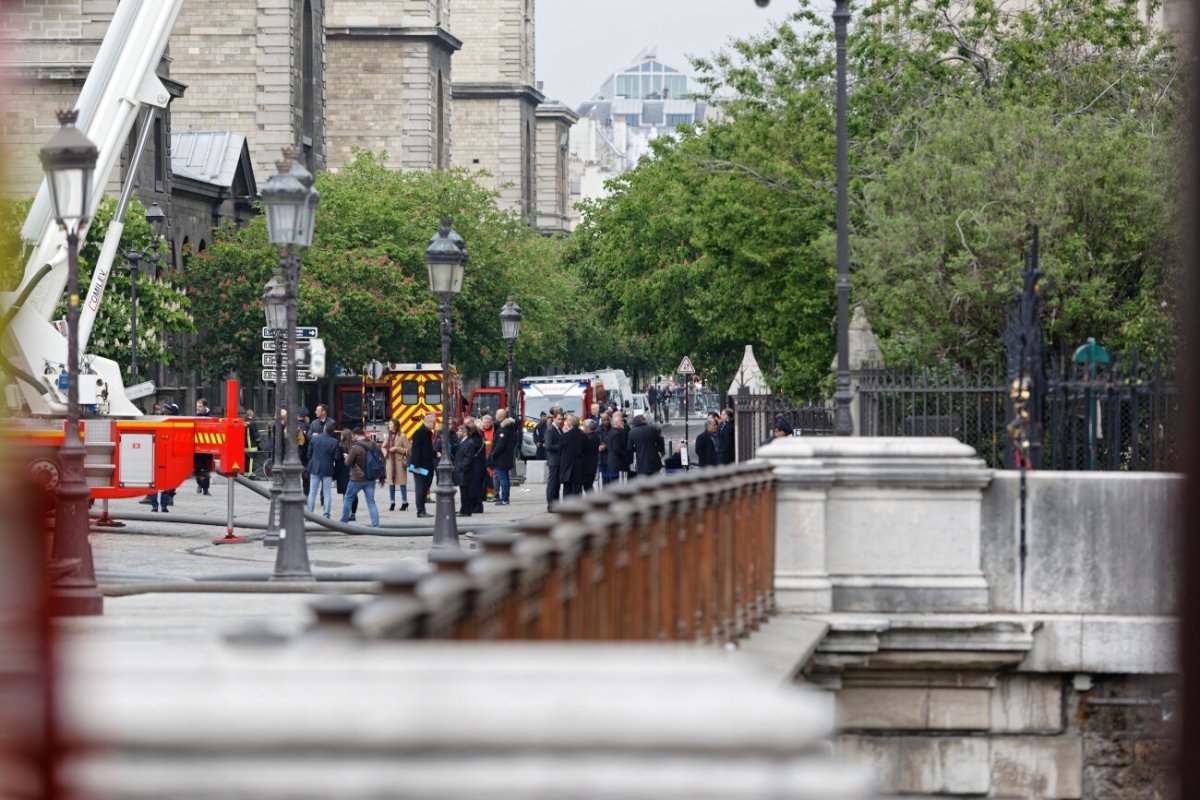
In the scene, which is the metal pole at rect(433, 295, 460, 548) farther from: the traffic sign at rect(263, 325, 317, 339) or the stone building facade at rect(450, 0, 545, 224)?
the stone building facade at rect(450, 0, 545, 224)

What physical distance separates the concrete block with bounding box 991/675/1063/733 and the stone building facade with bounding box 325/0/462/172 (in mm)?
86947

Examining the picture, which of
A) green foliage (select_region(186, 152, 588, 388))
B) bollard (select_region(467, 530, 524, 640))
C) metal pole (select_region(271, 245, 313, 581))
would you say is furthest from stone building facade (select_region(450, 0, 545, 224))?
bollard (select_region(467, 530, 524, 640))

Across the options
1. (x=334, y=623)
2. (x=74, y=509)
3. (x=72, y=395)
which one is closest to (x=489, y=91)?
(x=72, y=395)

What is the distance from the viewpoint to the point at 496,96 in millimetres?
140000

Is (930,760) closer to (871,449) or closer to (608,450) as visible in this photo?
(871,449)

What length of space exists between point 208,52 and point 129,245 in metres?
33.9

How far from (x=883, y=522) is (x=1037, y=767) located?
2133 mm

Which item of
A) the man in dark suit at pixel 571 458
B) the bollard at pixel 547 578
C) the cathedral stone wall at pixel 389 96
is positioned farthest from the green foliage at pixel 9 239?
the cathedral stone wall at pixel 389 96

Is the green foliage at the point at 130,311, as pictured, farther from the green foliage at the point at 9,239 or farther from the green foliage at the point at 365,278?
the green foliage at the point at 9,239

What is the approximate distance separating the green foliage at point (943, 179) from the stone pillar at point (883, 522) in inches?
307

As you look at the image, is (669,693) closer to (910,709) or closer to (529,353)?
(910,709)

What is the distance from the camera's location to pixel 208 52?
78.6 metres

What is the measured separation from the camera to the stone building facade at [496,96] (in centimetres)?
13950

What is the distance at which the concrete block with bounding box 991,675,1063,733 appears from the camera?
14836mm
